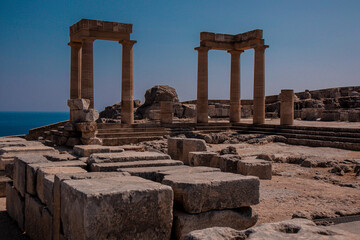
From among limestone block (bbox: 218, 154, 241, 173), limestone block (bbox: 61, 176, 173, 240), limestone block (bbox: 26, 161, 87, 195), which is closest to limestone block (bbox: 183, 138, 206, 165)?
limestone block (bbox: 218, 154, 241, 173)

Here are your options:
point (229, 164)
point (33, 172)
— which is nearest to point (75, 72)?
point (229, 164)

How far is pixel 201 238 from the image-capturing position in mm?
3062

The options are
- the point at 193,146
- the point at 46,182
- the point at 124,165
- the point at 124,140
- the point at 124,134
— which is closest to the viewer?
the point at 46,182

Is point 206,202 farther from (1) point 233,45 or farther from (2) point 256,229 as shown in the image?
(1) point 233,45

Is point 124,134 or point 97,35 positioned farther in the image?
point 97,35

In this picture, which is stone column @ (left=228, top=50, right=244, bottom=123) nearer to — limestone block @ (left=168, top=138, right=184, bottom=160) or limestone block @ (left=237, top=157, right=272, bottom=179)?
limestone block @ (left=168, top=138, right=184, bottom=160)

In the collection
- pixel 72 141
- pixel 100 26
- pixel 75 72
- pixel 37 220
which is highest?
pixel 100 26

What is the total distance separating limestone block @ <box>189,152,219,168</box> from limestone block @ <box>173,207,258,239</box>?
5775mm

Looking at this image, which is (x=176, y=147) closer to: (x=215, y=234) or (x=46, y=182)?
(x=46, y=182)

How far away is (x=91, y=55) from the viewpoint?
21406mm

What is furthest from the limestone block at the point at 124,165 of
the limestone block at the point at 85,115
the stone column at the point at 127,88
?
the stone column at the point at 127,88

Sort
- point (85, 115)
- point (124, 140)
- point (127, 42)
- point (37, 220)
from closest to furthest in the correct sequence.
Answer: point (37, 220) → point (85, 115) → point (124, 140) → point (127, 42)

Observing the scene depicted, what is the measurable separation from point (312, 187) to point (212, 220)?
5.20 m

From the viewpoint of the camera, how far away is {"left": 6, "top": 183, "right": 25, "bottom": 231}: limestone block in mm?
6270
